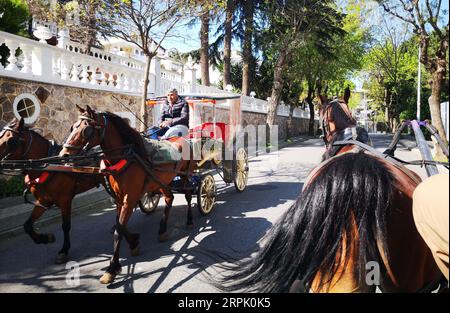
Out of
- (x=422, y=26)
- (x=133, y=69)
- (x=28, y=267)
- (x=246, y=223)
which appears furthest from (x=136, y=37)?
(x=422, y=26)

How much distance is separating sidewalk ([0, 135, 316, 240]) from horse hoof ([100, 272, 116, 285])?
8.48 feet

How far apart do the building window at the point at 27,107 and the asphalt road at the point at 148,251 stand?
314 cm

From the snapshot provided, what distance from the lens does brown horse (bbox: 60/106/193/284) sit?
4199 millimetres

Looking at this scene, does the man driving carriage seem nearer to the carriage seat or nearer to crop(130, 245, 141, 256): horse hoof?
the carriage seat

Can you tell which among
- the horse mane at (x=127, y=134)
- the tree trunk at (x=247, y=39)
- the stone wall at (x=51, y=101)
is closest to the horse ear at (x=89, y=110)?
the horse mane at (x=127, y=134)

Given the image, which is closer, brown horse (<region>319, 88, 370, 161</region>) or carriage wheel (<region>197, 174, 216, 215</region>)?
brown horse (<region>319, 88, 370, 161</region>)

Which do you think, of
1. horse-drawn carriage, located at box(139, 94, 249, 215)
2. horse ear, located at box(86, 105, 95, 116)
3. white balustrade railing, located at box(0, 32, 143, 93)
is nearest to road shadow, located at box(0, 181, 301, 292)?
horse-drawn carriage, located at box(139, 94, 249, 215)

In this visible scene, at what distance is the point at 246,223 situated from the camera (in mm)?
6309

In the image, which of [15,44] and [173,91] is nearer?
[173,91]

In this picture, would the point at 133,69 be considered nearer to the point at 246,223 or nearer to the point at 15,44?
the point at 15,44

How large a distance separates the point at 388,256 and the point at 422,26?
1529 centimetres

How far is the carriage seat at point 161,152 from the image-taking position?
512 centimetres

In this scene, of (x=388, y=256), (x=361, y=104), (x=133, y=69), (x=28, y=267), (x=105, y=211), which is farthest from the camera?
(x=361, y=104)

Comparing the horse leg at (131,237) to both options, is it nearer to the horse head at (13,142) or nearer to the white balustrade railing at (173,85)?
the horse head at (13,142)
